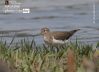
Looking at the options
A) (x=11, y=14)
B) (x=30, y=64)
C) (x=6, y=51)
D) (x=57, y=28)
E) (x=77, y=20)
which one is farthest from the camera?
(x=11, y=14)

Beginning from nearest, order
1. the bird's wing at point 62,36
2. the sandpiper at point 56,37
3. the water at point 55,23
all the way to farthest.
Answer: the sandpiper at point 56,37 < the bird's wing at point 62,36 < the water at point 55,23

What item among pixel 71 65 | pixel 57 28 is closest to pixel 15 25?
pixel 57 28

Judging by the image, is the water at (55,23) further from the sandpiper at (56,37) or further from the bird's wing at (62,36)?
the bird's wing at (62,36)

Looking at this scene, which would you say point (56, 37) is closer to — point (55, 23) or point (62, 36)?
point (62, 36)

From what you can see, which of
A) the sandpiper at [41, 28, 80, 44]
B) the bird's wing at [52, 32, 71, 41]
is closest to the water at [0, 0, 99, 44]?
the sandpiper at [41, 28, 80, 44]

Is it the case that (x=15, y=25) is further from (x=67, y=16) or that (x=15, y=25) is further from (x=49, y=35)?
(x=49, y=35)

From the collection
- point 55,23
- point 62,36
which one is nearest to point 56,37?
point 62,36

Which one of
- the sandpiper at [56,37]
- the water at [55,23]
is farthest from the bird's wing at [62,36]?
the water at [55,23]

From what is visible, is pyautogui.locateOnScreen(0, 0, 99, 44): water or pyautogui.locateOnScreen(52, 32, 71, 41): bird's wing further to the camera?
pyautogui.locateOnScreen(0, 0, 99, 44): water

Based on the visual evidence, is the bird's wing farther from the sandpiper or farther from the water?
the water

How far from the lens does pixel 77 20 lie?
13055 mm

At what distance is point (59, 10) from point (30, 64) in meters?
11.1

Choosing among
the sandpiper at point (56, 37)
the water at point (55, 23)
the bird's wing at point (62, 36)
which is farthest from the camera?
the water at point (55, 23)

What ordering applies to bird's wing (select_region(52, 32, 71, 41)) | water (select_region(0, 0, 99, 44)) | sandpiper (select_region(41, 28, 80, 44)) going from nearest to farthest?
1. sandpiper (select_region(41, 28, 80, 44))
2. bird's wing (select_region(52, 32, 71, 41))
3. water (select_region(0, 0, 99, 44))
